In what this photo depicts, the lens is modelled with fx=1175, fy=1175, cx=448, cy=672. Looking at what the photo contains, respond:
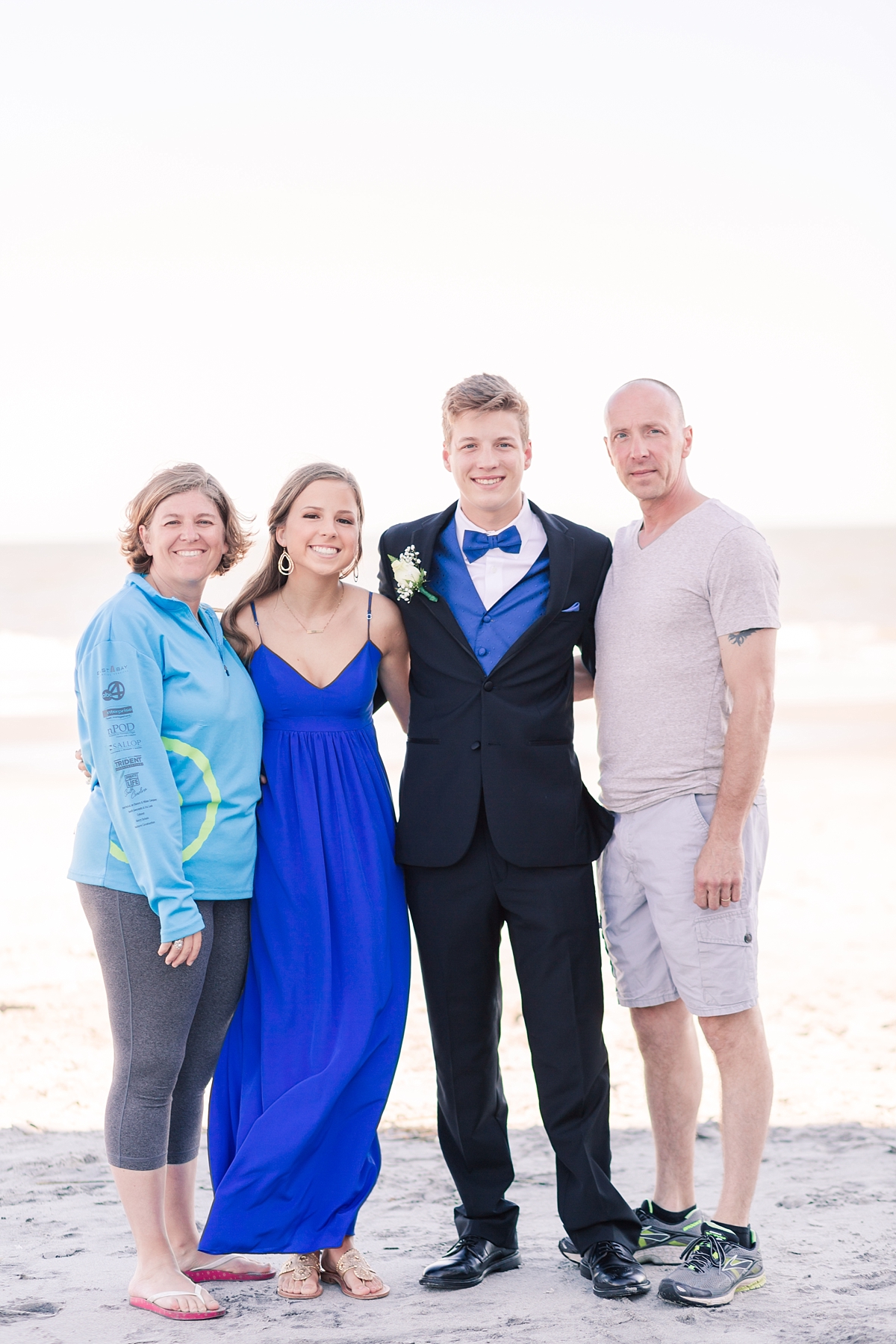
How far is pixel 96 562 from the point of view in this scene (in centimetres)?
3950

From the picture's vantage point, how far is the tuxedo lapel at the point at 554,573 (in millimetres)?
3141

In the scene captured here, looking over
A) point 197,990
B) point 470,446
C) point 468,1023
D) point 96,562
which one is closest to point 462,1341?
point 468,1023

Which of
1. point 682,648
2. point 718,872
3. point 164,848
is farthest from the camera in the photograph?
point 682,648

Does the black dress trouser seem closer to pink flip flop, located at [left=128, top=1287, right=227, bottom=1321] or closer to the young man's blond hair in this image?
pink flip flop, located at [left=128, top=1287, right=227, bottom=1321]

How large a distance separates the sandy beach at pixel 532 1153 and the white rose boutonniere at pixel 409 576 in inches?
71.9

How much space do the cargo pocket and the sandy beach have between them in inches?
29.2

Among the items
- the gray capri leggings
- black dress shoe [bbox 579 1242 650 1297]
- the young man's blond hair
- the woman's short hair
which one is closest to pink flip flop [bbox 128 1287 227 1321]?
the gray capri leggings

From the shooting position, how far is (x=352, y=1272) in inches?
120

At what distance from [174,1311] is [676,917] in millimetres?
1591

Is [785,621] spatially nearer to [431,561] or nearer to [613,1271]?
[431,561]

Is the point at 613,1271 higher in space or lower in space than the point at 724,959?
lower

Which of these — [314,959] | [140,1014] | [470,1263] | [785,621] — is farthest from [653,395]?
[785,621]

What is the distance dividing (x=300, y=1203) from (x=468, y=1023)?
24.8 inches

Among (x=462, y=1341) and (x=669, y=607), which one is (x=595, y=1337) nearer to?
(x=462, y=1341)
